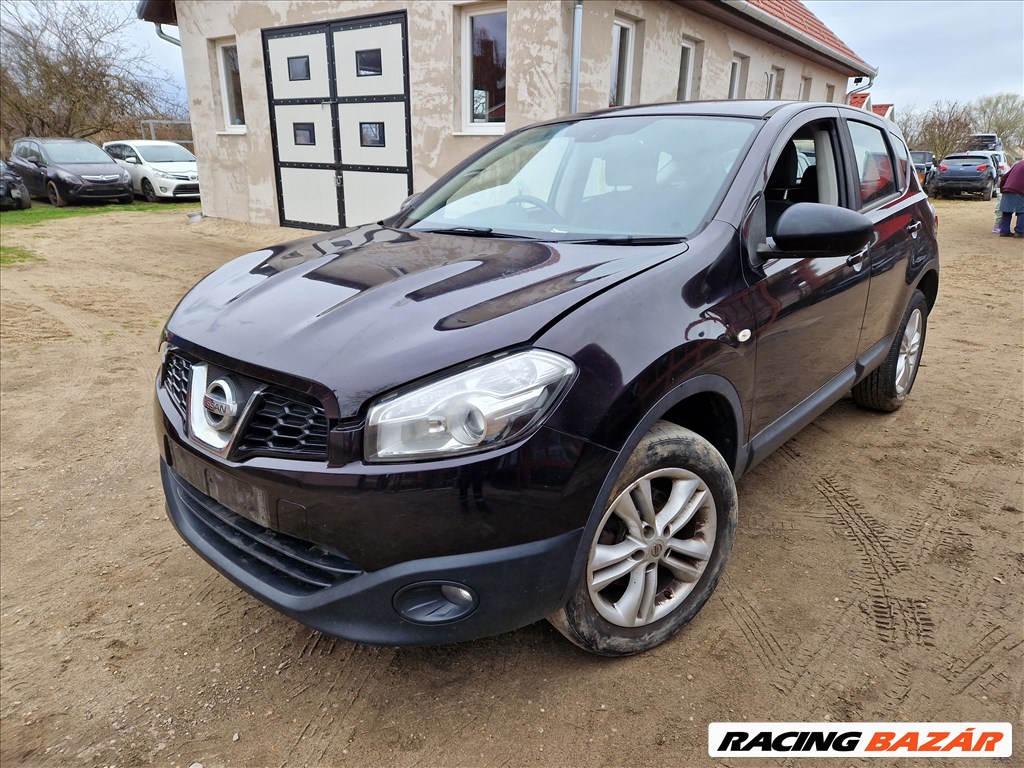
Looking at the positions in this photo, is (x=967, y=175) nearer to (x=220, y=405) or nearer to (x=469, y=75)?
(x=469, y=75)

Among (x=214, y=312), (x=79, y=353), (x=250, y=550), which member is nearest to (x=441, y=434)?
(x=250, y=550)

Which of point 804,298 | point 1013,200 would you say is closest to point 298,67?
point 804,298

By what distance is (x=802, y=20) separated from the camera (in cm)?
1427

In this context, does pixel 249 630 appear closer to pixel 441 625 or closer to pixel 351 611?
pixel 351 611

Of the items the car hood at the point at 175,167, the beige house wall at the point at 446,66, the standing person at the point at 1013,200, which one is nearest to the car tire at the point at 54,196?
the car hood at the point at 175,167

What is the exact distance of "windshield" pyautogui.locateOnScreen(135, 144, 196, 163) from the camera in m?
17.6

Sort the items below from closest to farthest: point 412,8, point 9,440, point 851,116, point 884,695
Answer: point 884,695
point 851,116
point 9,440
point 412,8

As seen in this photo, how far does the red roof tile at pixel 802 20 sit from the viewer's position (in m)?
12.1

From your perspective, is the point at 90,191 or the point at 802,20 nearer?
the point at 802,20

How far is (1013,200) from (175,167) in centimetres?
1853

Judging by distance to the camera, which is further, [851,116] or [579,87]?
[579,87]

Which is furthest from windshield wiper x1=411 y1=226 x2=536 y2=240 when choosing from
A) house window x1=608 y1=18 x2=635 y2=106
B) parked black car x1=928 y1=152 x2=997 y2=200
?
parked black car x1=928 y1=152 x2=997 y2=200

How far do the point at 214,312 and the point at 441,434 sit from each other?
0.97 m

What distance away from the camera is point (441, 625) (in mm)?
1723
